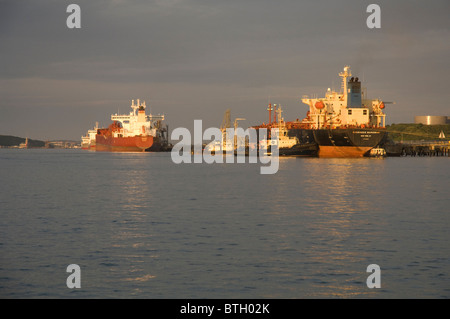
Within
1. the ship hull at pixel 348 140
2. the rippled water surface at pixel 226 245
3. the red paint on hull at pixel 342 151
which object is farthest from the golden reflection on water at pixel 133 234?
the red paint on hull at pixel 342 151

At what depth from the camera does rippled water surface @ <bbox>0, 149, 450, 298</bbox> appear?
17.5 m

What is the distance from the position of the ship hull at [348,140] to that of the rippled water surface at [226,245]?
64.4 m

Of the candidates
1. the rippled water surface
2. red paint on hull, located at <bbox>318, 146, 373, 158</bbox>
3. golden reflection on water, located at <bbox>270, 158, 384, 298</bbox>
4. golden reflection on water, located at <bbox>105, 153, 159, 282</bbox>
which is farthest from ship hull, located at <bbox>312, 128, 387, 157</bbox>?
golden reflection on water, located at <bbox>105, 153, 159, 282</bbox>

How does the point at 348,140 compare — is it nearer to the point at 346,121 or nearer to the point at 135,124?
the point at 346,121

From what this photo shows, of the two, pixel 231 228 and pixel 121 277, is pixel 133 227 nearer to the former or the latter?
pixel 231 228

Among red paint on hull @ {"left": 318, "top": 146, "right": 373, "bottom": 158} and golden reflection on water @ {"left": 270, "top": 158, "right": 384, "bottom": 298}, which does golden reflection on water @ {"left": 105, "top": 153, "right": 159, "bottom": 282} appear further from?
red paint on hull @ {"left": 318, "top": 146, "right": 373, "bottom": 158}

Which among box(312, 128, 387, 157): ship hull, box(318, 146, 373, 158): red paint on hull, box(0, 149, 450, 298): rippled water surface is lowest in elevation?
box(0, 149, 450, 298): rippled water surface

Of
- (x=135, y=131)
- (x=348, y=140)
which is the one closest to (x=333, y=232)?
(x=348, y=140)

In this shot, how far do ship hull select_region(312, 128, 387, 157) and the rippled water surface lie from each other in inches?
2534

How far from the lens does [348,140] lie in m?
111

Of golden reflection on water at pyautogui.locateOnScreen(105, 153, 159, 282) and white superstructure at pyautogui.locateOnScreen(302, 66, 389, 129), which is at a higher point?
white superstructure at pyautogui.locateOnScreen(302, 66, 389, 129)

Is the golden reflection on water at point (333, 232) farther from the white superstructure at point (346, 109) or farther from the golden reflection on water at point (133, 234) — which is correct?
the white superstructure at point (346, 109)

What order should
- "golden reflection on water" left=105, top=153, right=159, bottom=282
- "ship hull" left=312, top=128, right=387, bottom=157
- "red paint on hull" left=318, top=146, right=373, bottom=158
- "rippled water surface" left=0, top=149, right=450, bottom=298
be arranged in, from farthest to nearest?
"red paint on hull" left=318, top=146, right=373, bottom=158 → "ship hull" left=312, top=128, right=387, bottom=157 → "golden reflection on water" left=105, top=153, right=159, bottom=282 → "rippled water surface" left=0, top=149, right=450, bottom=298

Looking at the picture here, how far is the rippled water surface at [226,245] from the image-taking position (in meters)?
17.5
